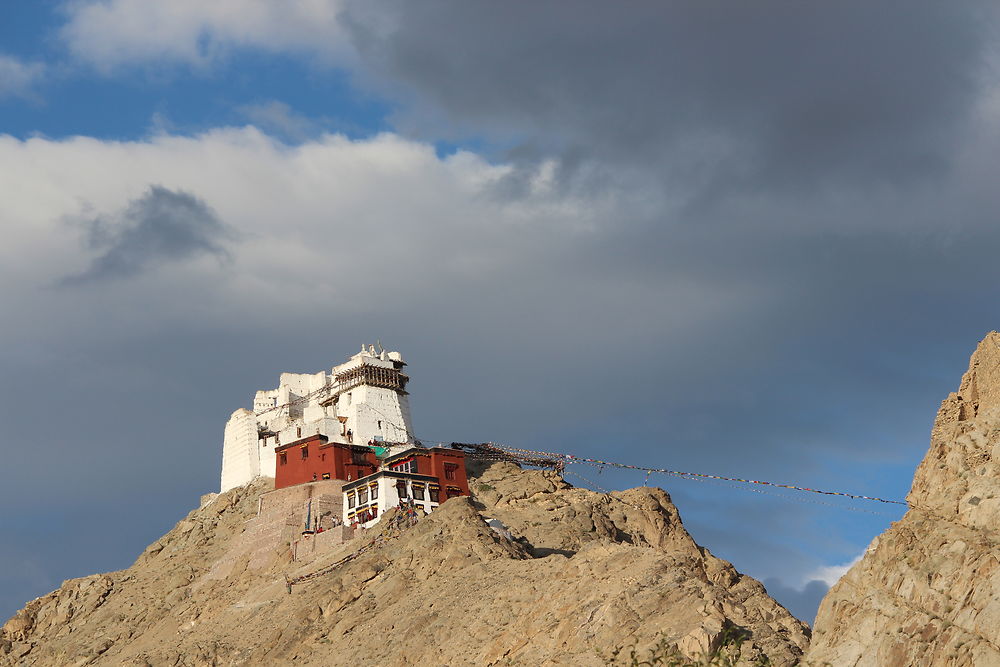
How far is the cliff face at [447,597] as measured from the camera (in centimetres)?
7281

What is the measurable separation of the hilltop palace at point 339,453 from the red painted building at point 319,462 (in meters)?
0.09

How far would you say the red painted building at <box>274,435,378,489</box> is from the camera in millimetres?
119938

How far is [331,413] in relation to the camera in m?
132

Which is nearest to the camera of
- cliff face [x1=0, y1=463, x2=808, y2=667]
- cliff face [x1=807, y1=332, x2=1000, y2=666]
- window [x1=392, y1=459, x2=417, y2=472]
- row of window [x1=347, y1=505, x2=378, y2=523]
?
cliff face [x1=807, y1=332, x2=1000, y2=666]

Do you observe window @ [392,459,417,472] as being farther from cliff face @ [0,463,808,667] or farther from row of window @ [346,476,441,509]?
cliff face @ [0,463,808,667]

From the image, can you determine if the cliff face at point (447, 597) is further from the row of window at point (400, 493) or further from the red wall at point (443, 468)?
the row of window at point (400, 493)

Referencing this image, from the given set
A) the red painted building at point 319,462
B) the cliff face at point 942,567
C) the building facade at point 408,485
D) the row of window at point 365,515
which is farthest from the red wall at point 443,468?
the cliff face at point 942,567

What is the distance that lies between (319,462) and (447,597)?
1341 inches

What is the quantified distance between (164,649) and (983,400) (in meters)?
69.0

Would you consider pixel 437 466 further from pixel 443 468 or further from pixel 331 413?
pixel 331 413

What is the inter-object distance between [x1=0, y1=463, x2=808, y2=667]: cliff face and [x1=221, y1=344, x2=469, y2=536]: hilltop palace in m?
4.24

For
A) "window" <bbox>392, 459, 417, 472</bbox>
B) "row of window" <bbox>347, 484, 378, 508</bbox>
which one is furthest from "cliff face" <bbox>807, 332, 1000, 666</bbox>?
"window" <bbox>392, 459, 417, 472</bbox>

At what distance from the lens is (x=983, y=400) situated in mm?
53844

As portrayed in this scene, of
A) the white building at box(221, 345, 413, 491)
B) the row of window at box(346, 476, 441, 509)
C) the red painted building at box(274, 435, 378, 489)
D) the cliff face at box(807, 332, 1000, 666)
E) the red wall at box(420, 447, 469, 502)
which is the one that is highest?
the white building at box(221, 345, 413, 491)
